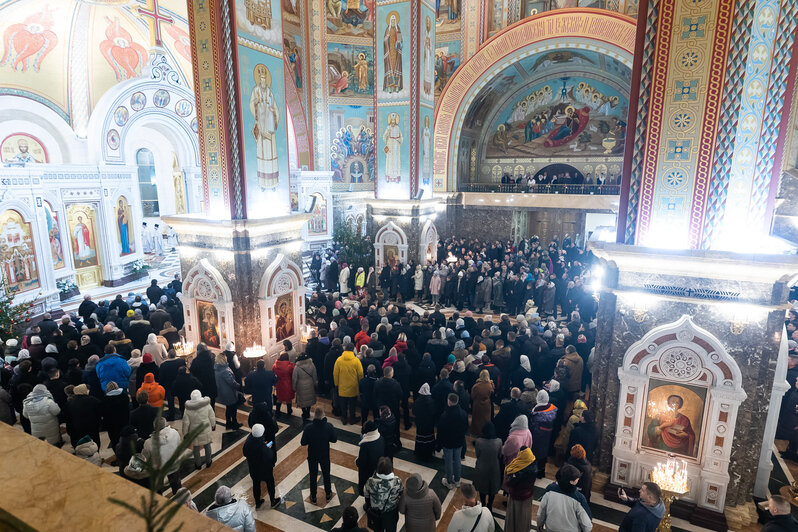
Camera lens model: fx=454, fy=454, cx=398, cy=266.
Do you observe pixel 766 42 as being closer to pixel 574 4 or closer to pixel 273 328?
pixel 273 328

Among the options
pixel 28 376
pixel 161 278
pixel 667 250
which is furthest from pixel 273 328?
pixel 161 278

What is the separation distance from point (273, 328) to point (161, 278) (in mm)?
10448

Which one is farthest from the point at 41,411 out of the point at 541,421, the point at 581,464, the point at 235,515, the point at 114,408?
the point at 581,464

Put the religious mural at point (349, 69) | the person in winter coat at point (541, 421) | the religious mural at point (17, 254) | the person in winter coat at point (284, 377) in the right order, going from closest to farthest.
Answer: the person in winter coat at point (541, 421) < the person in winter coat at point (284, 377) < the religious mural at point (17, 254) < the religious mural at point (349, 69)

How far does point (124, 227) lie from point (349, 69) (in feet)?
38.2

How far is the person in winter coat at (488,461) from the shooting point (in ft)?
16.8

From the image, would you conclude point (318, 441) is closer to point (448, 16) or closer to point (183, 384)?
point (183, 384)

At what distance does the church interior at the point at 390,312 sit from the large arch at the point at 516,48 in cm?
12

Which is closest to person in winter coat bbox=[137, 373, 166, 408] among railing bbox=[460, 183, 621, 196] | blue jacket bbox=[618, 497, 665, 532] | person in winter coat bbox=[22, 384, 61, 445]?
person in winter coat bbox=[22, 384, 61, 445]

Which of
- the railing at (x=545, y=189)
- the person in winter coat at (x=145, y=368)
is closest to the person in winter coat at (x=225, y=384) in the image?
the person in winter coat at (x=145, y=368)

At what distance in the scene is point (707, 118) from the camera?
16.8 ft

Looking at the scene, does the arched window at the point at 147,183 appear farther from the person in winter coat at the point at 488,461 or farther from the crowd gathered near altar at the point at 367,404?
the person in winter coat at the point at 488,461

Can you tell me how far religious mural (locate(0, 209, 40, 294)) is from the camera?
480 inches

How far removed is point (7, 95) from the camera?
44.1 feet
